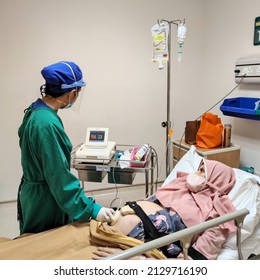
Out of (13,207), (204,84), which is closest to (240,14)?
(204,84)

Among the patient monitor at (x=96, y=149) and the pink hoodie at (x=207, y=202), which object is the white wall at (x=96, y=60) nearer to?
the patient monitor at (x=96, y=149)

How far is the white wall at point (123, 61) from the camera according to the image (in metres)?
2.61

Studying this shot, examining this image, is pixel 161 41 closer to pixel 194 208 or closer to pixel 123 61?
pixel 123 61

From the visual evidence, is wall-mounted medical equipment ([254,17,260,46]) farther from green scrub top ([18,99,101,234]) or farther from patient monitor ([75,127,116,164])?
green scrub top ([18,99,101,234])

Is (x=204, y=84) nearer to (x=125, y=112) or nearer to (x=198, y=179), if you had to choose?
(x=125, y=112)

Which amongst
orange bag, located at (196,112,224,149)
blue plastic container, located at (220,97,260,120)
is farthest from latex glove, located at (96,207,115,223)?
blue plastic container, located at (220,97,260,120)

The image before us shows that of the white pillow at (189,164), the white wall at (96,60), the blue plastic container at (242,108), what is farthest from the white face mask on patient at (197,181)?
the white wall at (96,60)

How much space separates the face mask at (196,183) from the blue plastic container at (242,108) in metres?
0.93

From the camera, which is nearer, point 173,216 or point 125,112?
point 173,216

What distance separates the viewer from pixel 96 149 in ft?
7.05

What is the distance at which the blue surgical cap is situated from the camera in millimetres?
1271

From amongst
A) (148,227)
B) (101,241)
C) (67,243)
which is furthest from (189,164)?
(67,243)
